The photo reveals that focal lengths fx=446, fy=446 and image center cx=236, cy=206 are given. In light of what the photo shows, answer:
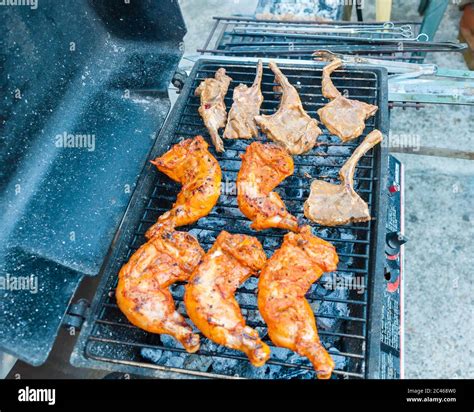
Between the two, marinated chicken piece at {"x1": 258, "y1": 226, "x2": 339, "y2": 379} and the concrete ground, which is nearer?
marinated chicken piece at {"x1": 258, "y1": 226, "x2": 339, "y2": 379}

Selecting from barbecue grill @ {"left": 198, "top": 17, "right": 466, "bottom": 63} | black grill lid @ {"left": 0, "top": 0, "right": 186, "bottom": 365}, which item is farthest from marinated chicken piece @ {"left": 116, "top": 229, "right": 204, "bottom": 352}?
barbecue grill @ {"left": 198, "top": 17, "right": 466, "bottom": 63}

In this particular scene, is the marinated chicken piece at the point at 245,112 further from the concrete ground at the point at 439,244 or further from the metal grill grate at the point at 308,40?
the concrete ground at the point at 439,244

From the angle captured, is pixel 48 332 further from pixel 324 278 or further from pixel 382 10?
pixel 382 10

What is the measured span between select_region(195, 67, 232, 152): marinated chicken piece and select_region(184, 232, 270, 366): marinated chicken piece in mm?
966

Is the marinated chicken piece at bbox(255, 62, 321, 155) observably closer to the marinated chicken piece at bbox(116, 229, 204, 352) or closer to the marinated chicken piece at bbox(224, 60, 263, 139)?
the marinated chicken piece at bbox(224, 60, 263, 139)

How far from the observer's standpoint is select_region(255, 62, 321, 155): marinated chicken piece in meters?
3.21

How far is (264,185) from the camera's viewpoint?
298 centimetres

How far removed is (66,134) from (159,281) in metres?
1.21

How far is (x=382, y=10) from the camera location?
5199 mm

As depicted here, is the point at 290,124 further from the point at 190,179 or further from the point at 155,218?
the point at 155,218

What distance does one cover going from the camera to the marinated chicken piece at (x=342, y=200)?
2820 millimetres

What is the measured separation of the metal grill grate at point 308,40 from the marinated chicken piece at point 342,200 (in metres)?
1.26

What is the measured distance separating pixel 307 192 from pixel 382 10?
10.4 feet
